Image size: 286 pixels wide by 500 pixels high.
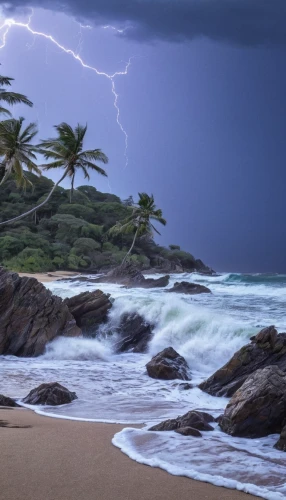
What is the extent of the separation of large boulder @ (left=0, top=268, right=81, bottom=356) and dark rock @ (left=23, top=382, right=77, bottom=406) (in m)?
5.95

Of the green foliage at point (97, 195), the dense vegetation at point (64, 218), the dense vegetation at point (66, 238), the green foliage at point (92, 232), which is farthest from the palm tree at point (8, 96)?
the green foliage at point (97, 195)

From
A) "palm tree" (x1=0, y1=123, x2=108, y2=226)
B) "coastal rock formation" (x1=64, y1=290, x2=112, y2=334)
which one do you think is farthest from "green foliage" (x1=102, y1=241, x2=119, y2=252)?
"coastal rock formation" (x1=64, y1=290, x2=112, y2=334)

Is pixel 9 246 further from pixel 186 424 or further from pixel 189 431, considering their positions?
pixel 189 431

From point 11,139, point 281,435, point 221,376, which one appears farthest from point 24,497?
point 11,139

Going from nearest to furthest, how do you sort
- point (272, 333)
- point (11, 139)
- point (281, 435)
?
point (281, 435), point (272, 333), point (11, 139)

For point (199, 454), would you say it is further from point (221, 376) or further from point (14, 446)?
point (221, 376)

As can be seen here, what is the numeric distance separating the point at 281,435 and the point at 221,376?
12.0 feet

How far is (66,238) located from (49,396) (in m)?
44.2

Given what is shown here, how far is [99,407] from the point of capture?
7.36 meters

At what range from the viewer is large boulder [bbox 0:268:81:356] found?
13445 millimetres

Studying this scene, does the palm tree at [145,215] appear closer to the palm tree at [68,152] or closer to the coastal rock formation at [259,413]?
the palm tree at [68,152]

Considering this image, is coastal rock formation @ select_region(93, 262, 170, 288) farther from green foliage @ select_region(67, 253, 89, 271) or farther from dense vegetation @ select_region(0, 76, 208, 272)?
green foliage @ select_region(67, 253, 89, 271)

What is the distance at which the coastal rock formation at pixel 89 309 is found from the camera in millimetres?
15820

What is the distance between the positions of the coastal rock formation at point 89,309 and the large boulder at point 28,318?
0.91m
